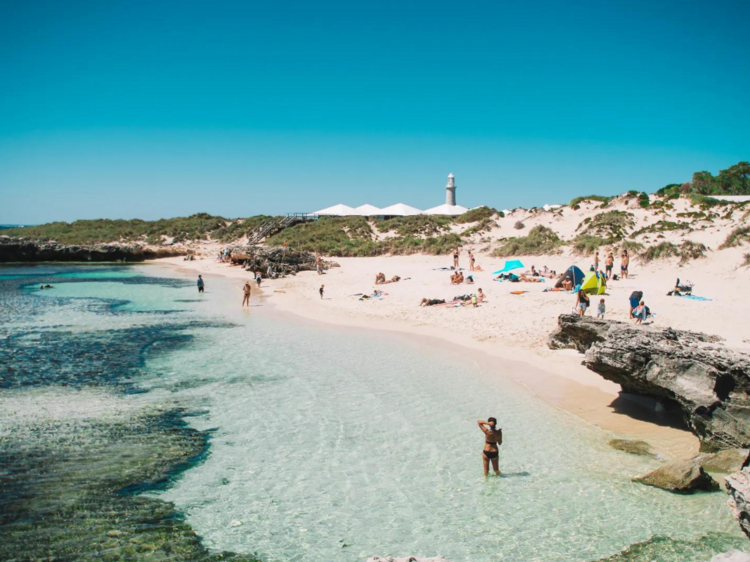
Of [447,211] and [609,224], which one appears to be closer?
[609,224]

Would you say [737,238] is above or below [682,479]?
above

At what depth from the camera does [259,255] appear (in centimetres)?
3569

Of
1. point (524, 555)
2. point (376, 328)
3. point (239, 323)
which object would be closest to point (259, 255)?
point (239, 323)

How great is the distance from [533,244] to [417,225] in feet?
58.4

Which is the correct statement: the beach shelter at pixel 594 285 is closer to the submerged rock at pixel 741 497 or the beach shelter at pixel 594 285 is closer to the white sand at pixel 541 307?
the white sand at pixel 541 307

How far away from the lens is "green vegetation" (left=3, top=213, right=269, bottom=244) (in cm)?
6269

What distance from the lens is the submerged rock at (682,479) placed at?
22.1 feet

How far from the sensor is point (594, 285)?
727 inches

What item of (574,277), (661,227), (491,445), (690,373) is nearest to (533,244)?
(661,227)

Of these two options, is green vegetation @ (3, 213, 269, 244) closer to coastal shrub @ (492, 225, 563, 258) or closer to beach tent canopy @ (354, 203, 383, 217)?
beach tent canopy @ (354, 203, 383, 217)

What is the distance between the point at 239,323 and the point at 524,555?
15.2 metres

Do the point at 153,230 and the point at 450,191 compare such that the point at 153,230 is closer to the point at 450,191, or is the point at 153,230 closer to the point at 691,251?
the point at 450,191

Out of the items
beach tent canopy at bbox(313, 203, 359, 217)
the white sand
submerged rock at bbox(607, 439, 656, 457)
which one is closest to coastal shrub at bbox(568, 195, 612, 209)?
the white sand

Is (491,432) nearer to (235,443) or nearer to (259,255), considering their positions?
(235,443)
